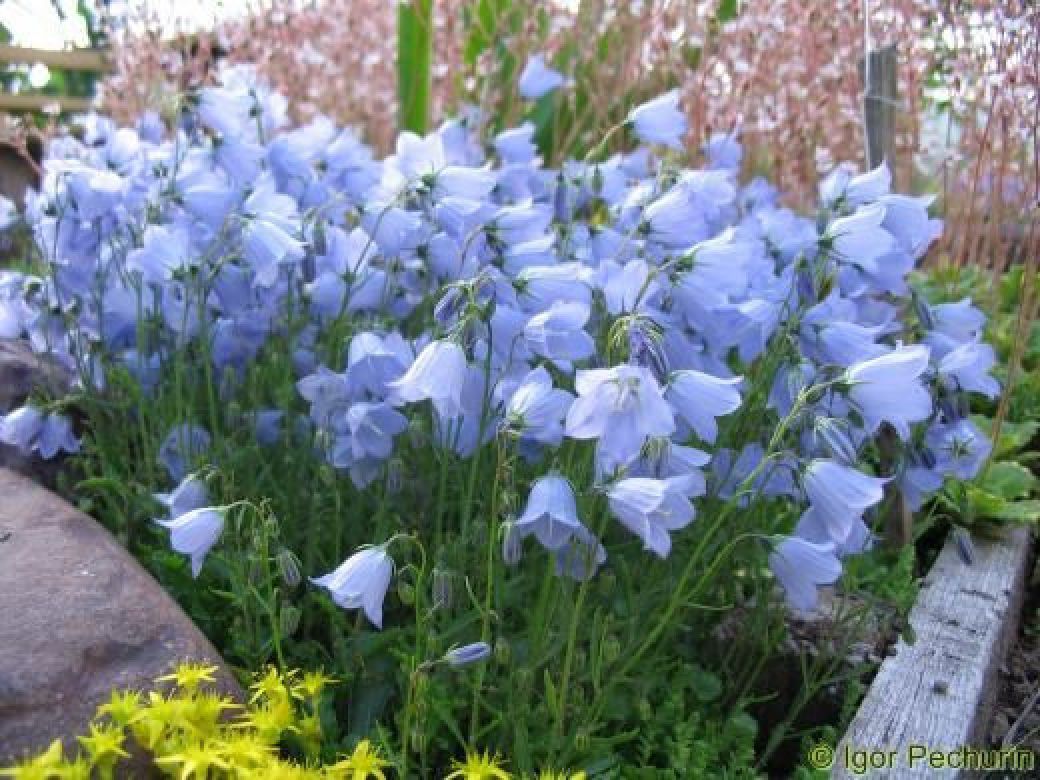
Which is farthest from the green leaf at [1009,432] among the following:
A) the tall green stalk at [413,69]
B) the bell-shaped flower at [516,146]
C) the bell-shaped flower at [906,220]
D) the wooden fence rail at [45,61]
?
the wooden fence rail at [45,61]

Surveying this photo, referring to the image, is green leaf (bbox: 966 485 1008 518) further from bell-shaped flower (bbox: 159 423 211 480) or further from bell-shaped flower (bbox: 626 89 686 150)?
bell-shaped flower (bbox: 159 423 211 480)

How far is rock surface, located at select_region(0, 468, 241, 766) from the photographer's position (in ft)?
4.62

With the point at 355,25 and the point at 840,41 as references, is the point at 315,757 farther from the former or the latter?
the point at 355,25

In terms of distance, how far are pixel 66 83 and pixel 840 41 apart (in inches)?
312

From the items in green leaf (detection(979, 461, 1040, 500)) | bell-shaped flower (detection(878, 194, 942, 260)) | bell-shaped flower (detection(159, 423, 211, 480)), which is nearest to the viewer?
bell-shaped flower (detection(878, 194, 942, 260))

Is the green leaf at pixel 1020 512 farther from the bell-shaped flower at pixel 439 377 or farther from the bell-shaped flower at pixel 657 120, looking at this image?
the bell-shaped flower at pixel 439 377

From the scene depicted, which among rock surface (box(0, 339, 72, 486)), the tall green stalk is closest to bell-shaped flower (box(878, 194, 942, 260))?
rock surface (box(0, 339, 72, 486))

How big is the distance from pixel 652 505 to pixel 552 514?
0.13 metres

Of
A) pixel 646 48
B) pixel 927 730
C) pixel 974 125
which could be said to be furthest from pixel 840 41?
pixel 927 730

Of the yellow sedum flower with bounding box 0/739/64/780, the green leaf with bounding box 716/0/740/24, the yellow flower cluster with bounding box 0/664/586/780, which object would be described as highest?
the green leaf with bounding box 716/0/740/24

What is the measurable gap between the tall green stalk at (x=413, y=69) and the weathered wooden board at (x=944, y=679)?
2807 mm

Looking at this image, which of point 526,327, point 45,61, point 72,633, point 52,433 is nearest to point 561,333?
point 526,327

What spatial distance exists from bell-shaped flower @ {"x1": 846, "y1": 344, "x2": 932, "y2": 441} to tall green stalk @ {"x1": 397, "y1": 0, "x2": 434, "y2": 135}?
3177 mm

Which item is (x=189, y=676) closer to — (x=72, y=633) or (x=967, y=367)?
(x=72, y=633)
